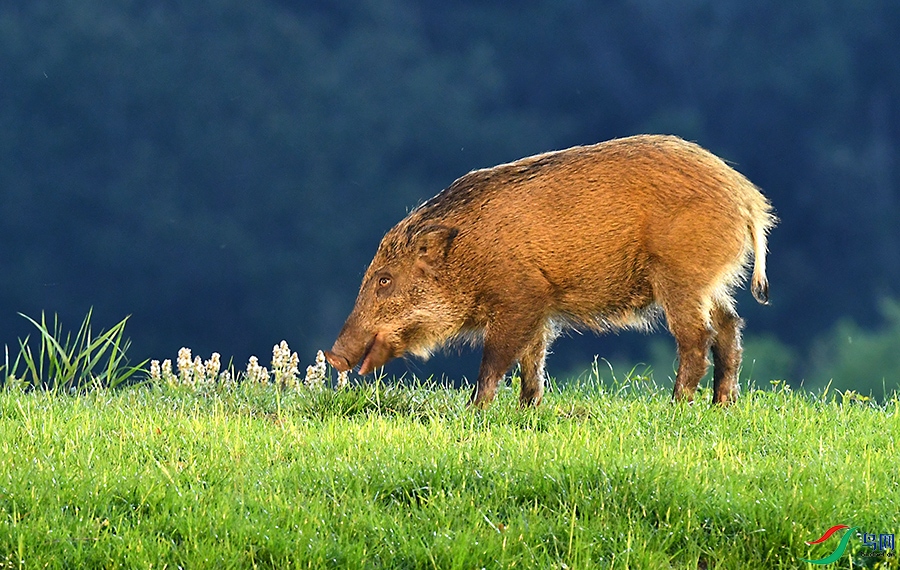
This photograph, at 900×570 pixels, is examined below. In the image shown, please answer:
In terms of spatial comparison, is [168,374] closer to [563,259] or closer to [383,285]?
[383,285]

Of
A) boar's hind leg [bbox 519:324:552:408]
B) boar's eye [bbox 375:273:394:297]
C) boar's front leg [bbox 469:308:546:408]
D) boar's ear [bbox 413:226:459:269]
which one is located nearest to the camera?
boar's front leg [bbox 469:308:546:408]

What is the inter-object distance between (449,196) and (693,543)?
385cm

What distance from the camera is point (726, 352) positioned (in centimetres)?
775

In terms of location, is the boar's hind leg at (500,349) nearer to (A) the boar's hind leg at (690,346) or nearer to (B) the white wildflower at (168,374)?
(A) the boar's hind leg at (690,346)

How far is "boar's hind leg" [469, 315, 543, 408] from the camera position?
283 inches

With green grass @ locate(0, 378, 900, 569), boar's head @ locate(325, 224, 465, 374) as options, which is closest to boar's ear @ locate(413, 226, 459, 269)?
boar's head @ locate(325, 224, 465, 374)

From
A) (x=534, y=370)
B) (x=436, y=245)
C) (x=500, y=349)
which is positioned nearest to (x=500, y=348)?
(x=500, y=349)

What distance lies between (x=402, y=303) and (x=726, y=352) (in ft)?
7.68

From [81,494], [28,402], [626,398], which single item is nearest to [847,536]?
[81,494]

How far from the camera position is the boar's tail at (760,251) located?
7555mm

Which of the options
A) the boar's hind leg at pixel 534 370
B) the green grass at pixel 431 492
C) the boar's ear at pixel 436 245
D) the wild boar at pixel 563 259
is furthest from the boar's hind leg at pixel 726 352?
the boar's ear at pixel 436 245

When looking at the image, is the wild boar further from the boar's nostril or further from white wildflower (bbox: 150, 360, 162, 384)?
white wildflower (bbox: 150, 360, 162, 384)

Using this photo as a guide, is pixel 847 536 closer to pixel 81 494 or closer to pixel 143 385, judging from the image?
pixel 81 494

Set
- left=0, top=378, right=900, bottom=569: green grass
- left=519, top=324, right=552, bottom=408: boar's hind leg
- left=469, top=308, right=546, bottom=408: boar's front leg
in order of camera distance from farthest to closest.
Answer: left=519, top=324, right=552, bottom=408: boar's hind leg < left=469, top=308, right=546, bottom=408: boar's front leg < left=0, top=378, right=900, bottom=569: green grass
